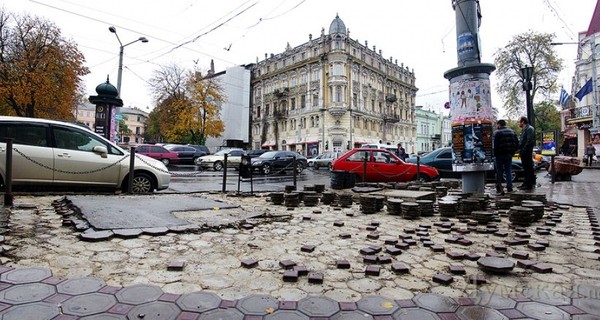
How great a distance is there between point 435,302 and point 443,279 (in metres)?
0.39

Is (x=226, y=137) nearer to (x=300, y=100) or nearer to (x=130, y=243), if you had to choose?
(x=300, y=100)

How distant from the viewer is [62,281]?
238 cm

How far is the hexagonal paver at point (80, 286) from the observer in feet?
7.35

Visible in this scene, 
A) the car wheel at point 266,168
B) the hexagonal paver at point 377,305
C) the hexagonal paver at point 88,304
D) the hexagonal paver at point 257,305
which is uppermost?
the car wheel at point 266,168

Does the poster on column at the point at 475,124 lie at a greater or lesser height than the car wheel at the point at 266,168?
greater

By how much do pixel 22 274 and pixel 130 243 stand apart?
0.99 meters

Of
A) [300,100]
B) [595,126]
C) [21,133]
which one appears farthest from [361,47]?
[21,133]

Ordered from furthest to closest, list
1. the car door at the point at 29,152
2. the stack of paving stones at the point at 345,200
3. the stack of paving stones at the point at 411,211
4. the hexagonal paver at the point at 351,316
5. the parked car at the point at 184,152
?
1. the parked car at the point at 184,152
2. the stack of paving stones at the point at 345,200
3. the car door at the point at 29,152
4. the stack of paving stones at the point at 411,211
5. the hexagonal paver at the point at 351,316

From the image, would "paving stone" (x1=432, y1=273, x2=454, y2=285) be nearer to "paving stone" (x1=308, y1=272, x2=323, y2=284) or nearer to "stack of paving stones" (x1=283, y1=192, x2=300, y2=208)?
"paving stone" (x1=308, y1=272, x2=323, y2=284)

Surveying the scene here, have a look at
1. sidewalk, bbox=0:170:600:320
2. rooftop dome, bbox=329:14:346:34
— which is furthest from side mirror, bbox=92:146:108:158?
rooftop dome, bbox=329:14:346:34

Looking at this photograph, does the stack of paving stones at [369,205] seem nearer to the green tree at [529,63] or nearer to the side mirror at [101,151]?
the side mirror at [101,151]

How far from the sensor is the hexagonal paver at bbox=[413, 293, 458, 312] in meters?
2.13

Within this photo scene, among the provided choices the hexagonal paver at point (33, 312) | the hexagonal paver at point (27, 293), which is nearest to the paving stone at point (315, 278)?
the hexagonal paver at point (33, 312)

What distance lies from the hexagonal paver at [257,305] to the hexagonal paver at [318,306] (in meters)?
0.19
